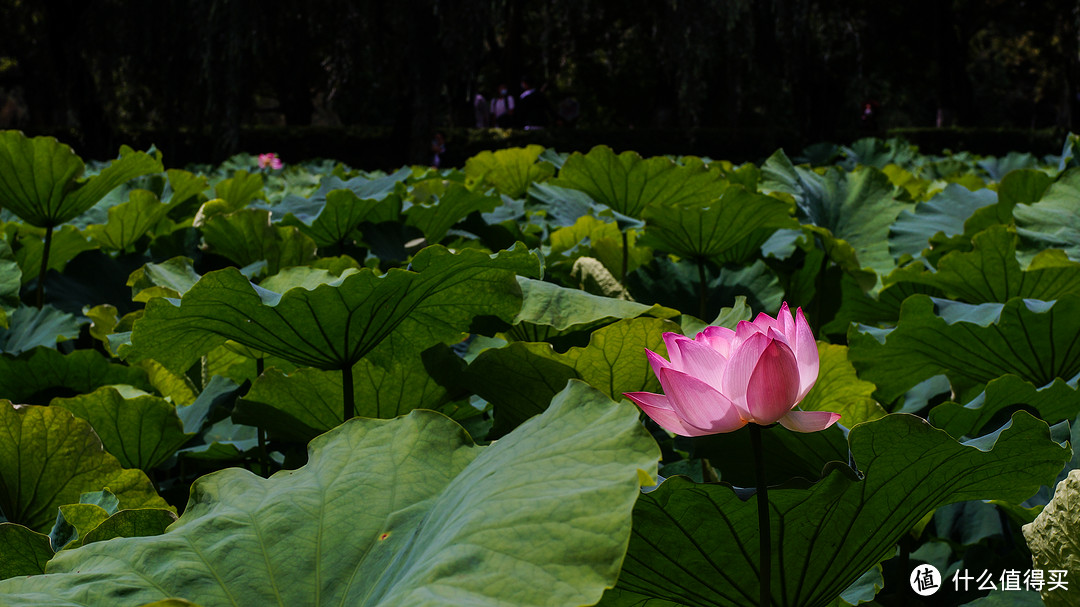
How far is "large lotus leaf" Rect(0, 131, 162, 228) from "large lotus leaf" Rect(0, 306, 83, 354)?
30 centimetres

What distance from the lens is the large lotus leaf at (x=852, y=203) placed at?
6.68 ft

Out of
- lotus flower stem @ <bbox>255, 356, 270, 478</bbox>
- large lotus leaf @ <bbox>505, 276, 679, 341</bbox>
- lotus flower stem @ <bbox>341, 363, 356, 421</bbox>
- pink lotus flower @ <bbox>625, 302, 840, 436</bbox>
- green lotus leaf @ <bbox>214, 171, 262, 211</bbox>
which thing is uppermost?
pink lotus flower @ <bbox>625, 302, 840, 436</bbox>

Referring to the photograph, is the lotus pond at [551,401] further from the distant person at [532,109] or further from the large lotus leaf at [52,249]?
the distant person at [532,109]

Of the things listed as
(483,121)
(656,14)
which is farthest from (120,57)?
(656,14)

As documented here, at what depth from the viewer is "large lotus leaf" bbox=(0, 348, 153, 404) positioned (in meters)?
1.33

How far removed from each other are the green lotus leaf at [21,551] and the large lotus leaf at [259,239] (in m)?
0.99

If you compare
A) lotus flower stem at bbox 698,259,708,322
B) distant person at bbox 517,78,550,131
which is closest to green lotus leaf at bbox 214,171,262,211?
lotus flower stem at bbox 698,259,708,322

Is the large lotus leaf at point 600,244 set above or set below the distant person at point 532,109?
above

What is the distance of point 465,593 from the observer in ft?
1.66

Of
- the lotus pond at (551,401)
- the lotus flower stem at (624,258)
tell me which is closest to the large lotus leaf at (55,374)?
the lotus pond at (551,401)

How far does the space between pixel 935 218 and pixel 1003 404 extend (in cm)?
105

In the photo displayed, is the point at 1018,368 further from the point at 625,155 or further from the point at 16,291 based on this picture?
the point at 16,291

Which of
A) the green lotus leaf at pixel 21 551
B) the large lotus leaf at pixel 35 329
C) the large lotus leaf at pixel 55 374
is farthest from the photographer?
the large lotus leaf at pixel 35 329

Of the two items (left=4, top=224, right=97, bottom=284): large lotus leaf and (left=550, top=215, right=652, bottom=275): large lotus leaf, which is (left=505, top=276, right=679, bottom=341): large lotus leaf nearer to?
(left=550, top=215, right=652, bottom=275): large lotus leaf
